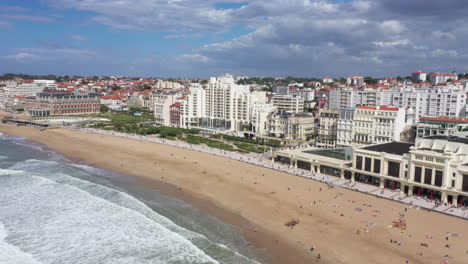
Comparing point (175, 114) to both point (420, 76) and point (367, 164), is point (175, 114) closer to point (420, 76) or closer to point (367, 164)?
point (367, 164)

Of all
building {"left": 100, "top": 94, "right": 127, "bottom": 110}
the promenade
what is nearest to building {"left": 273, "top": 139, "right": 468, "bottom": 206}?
the promenade

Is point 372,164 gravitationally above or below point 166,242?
above

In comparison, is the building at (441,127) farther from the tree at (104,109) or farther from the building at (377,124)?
the tree at (104,109)

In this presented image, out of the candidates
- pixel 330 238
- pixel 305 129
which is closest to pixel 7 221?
pixel 330 238

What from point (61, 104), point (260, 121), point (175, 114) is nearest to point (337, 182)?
point (260, 121)

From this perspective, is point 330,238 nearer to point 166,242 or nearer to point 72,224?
point 166,242

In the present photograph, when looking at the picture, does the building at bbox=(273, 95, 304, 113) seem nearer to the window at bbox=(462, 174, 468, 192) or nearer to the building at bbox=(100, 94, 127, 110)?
the window at bbox=(462, 174, 468, 192)

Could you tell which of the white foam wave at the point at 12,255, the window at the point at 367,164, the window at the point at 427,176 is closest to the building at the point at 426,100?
the window at the point at 367,164
